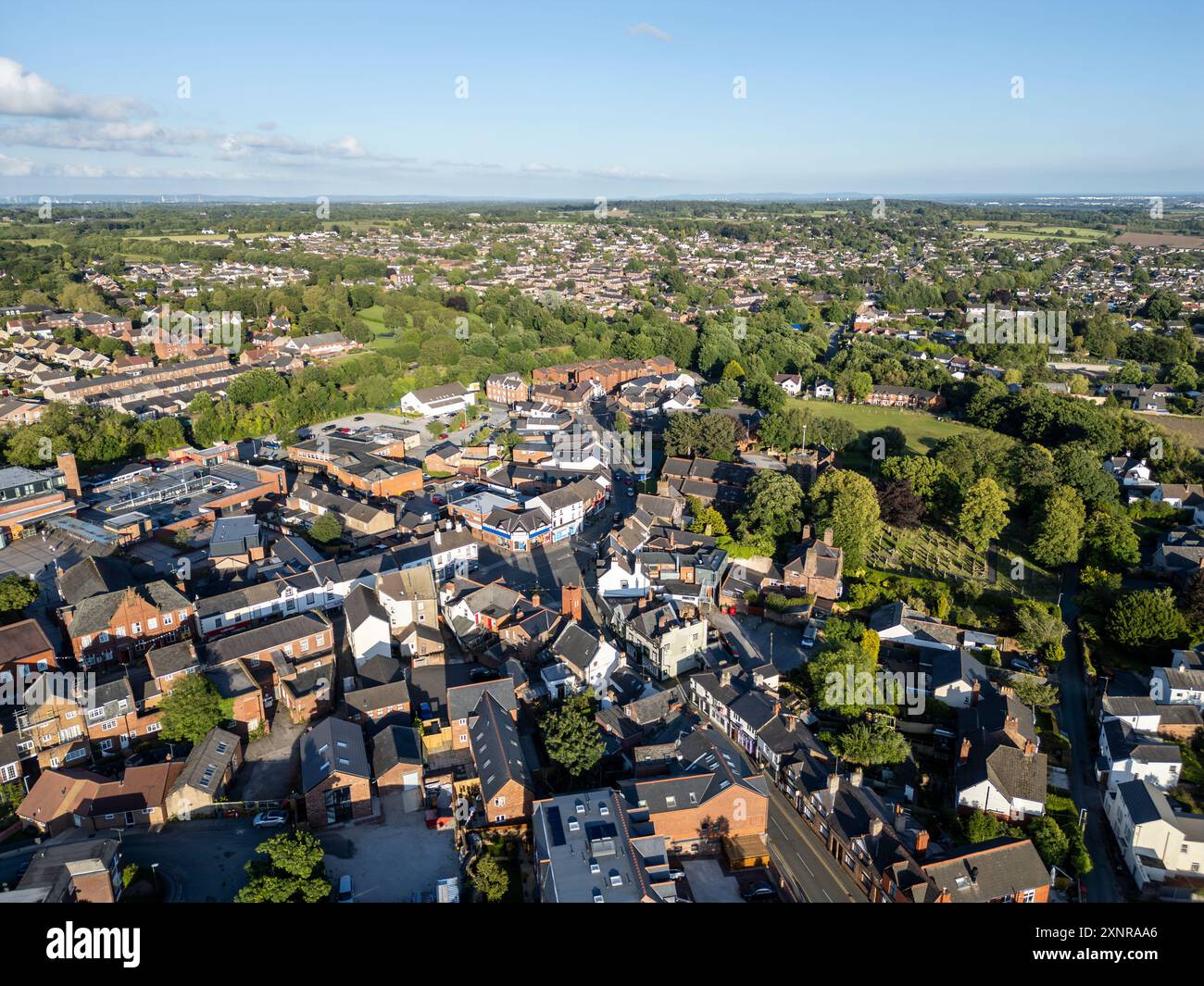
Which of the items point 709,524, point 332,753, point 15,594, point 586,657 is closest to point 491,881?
point 332,753

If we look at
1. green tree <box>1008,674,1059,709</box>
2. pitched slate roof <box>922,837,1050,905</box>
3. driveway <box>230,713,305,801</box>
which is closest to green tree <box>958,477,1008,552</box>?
green tree <box>1008,674,1059,709</box>

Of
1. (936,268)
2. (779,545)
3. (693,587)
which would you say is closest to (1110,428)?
(779,545)

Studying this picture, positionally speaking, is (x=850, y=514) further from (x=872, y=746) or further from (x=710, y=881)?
(x=710, y=881)

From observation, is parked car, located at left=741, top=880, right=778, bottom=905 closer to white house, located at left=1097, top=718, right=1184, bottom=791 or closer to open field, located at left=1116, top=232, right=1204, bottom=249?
white house, located at left=1097, top=718, right=1184, bottom=791

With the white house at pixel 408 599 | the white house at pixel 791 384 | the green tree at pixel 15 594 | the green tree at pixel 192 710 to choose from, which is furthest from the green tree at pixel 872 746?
the white house at pixel 791 384
